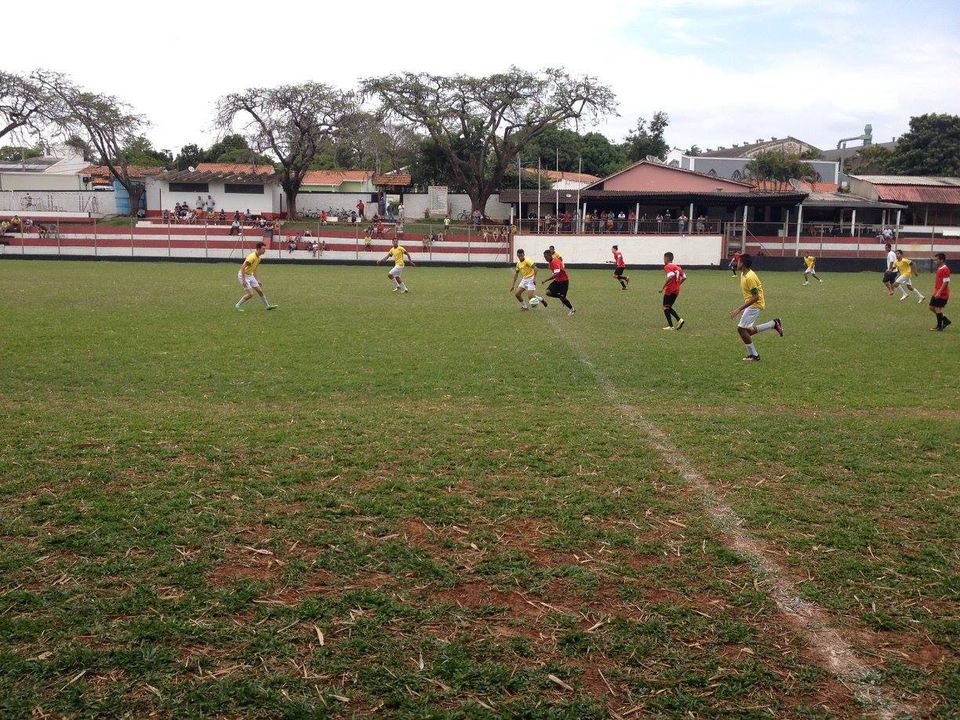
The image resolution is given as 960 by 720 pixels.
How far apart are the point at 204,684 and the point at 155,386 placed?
685 centimetres

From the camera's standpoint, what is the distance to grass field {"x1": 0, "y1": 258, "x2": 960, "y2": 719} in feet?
11.8

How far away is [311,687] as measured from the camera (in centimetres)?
352

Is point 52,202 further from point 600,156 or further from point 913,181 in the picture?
point 913,181

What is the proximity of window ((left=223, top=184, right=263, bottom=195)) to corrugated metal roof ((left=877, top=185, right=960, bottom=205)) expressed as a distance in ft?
143

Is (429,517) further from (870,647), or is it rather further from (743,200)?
(743,200)

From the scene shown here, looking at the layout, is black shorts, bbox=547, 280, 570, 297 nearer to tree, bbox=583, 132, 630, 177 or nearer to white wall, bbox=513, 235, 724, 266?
white wall, bbox=513, 235, 724, 266

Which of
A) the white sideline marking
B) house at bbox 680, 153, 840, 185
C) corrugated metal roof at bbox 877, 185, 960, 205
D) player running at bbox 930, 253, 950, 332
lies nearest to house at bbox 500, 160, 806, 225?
corrugated metal roof at bbox 877, 185, 960, 205

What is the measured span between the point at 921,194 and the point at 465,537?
59516mm

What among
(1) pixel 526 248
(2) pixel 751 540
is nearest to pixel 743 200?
(1) pixel 526 248

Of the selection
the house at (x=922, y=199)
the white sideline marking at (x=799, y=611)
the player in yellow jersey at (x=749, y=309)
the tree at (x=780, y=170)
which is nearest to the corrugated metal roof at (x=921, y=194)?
the house at (x=922, y=199)

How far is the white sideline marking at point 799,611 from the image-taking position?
3.53m

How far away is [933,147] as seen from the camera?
213 feet

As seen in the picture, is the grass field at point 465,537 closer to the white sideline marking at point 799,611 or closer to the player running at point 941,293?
the white sideline marking at point 799,611

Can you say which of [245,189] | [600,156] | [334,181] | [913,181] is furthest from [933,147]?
[245,189]
